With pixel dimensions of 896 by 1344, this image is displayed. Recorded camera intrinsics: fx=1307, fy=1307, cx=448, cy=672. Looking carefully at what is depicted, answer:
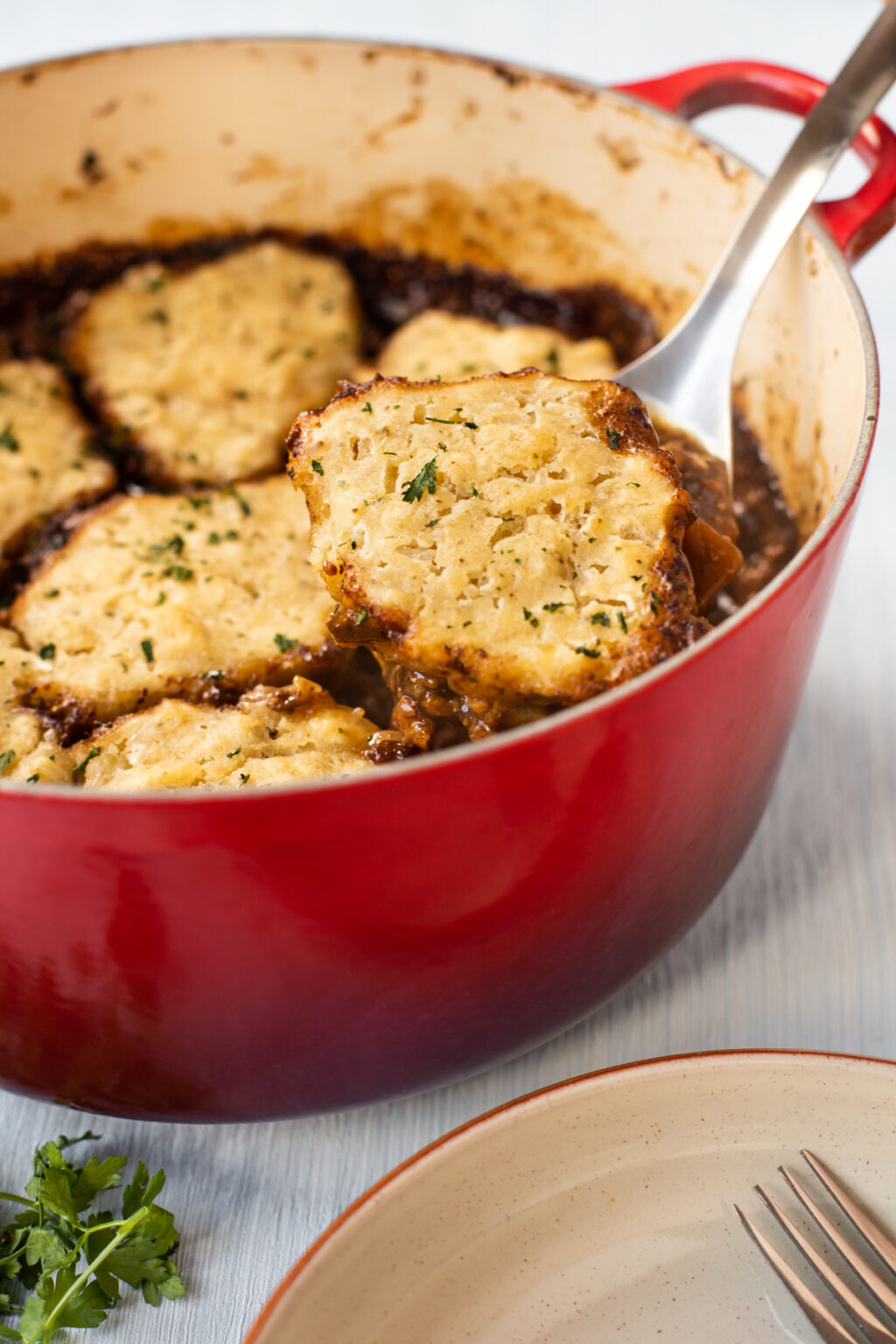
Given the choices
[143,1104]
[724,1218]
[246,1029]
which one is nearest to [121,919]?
[246,1029]

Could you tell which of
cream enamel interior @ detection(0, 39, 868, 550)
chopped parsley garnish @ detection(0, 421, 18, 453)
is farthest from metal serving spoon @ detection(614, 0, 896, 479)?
chopped parsley garnish @ detection(0, 421, 18, 453)

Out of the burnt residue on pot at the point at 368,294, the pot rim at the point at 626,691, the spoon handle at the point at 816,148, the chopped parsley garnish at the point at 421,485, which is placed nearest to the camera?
the pot rim at the point at 626,691

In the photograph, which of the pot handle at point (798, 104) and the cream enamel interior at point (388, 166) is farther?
the cream enamel interior at point (388, 166)

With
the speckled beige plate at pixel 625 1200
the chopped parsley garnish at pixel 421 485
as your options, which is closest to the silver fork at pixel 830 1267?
the speckled beige plate at pixel 625 1200

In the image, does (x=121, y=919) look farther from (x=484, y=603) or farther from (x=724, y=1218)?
(x=724, y=1218)

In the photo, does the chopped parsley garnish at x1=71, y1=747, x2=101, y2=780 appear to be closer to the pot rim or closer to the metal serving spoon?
the pot rim

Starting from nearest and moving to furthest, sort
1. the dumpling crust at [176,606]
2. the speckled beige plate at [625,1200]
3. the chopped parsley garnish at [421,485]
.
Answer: the speckled beige plate at [625,1200]
the chopped parsley garnish at [421,485]
the dumpling crust at [176,606]

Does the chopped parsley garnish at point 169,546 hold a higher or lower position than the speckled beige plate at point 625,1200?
lower

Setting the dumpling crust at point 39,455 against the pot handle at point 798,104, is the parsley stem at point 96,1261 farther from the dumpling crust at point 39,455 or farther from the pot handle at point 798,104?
the pot handle at point 798,104
